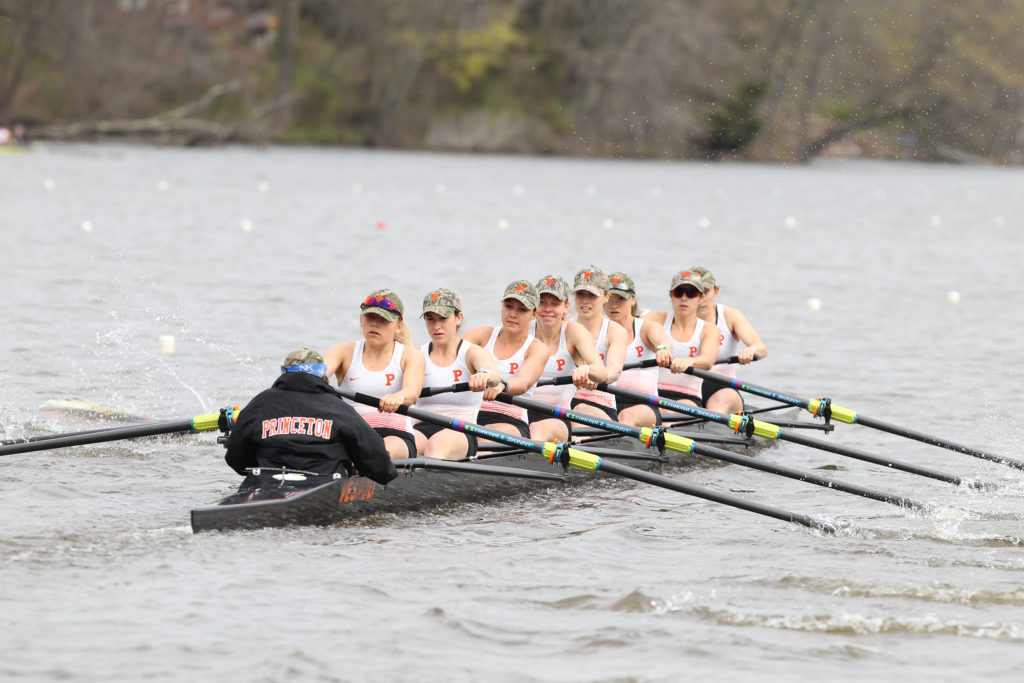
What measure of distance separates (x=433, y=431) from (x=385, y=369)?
0.65 metres

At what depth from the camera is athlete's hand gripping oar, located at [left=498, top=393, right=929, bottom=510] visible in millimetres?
8773

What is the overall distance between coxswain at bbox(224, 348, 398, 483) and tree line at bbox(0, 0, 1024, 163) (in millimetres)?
47612

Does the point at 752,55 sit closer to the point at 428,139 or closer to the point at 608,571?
the point at 428,139

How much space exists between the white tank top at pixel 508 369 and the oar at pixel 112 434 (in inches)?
70.8

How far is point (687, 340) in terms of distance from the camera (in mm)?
11492

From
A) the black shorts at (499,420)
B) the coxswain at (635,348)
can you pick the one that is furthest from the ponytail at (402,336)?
the coxswain at (635,348)

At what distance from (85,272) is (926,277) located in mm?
13790

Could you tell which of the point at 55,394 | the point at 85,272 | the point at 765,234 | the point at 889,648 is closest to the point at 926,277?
the point at 765,234

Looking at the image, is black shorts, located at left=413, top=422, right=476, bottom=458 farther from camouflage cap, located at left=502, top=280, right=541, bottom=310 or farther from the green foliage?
the green foliage

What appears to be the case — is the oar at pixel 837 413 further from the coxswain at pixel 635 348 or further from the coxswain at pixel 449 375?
the coxswain at pixel 449 375

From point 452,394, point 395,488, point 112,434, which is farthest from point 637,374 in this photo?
point 112,434

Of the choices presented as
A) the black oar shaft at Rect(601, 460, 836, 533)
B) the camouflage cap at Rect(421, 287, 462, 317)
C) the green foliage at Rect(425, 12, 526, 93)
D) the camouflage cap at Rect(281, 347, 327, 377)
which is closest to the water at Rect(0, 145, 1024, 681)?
the black oar shaft at Rect(601, 460, 836, 533)

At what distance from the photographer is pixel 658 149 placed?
2470 inches

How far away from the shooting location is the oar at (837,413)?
415 inches
